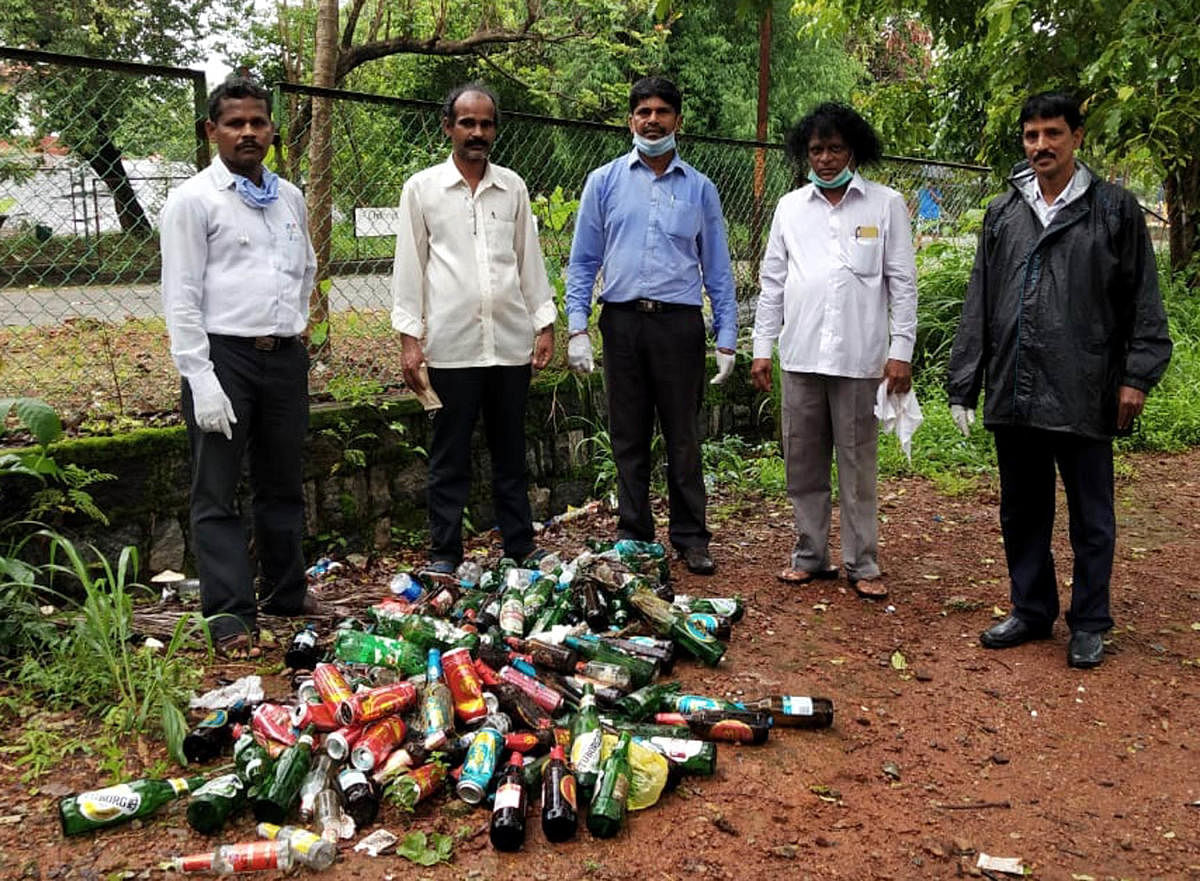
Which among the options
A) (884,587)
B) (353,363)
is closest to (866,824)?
(884,587)

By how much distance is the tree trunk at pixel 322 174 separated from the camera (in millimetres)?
5082

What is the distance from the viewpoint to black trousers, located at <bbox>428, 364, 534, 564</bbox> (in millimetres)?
4211

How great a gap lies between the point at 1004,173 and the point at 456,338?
187 inches

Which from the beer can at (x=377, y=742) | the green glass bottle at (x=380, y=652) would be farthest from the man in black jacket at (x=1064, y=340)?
the beer can at (x=377, y=742)

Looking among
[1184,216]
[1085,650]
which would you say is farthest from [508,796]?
[1184,216]

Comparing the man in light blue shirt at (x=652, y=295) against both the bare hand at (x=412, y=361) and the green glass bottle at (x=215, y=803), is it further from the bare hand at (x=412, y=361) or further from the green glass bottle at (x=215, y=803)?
the green glass bottle at (x=215, y=803)

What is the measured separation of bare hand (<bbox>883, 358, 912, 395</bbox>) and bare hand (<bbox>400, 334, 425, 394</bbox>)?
187 centimetres

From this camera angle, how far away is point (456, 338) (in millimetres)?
4137

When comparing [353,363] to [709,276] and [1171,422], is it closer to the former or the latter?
[709,276]

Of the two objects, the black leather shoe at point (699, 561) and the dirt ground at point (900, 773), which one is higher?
the black leather shoe at point (699, 561)

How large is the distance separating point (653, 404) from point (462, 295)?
3.37 ft

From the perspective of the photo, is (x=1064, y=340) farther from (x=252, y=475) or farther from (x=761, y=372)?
(x=252, y=475)

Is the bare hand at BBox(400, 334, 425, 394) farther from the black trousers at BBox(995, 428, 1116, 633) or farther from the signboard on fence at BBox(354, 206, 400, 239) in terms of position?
the black trousers at BBox(995, 428, 1116, 633)

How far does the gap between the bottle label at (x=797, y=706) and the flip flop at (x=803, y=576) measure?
1331 millimetres
